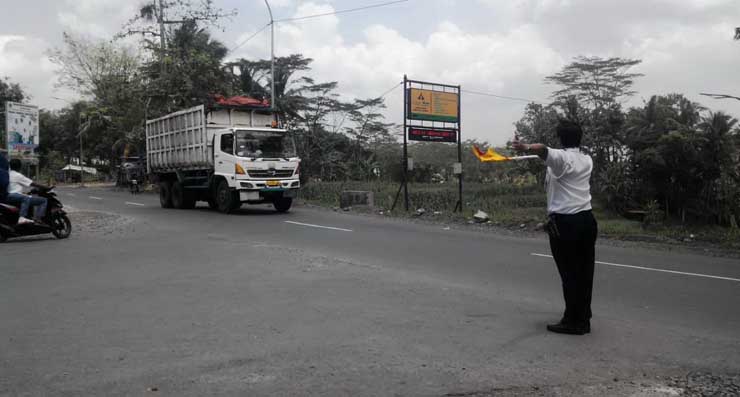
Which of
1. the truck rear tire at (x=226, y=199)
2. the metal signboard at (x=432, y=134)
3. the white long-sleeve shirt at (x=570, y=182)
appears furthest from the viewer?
the metal signboard at (x=432, y=134)

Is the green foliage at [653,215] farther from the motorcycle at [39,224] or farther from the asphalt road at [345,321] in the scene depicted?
the motorcycle at [39,224]

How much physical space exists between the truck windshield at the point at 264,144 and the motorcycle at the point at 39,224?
5763 millimetres

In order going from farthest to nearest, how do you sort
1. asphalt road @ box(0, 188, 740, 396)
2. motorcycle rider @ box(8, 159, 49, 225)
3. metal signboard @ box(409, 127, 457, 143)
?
metal signboard @ box(409, 127, 457, 143)
motorcycle rider @ box(8, 159, 49, 225)
asphalt road @ box(0, 188, 740, 396)

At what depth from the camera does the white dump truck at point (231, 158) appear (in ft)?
57.4

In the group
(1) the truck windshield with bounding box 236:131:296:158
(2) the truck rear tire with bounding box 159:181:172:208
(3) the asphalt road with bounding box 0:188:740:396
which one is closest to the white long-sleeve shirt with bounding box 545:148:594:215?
(3) the asphalt road with bounding box 0:188:740:396

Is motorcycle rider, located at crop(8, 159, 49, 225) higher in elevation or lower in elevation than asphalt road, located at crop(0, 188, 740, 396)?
higher

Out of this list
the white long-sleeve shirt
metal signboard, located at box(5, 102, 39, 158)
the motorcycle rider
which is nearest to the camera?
the white long-sleeve shirt

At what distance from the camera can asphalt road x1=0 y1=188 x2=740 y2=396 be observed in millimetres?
4246

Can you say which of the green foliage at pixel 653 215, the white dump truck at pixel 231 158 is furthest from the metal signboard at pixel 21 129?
the green foliage at pixel 653 215

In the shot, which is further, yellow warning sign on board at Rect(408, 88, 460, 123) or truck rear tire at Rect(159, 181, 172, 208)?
truck rear tire at Rect(159, 181, 172, 208)

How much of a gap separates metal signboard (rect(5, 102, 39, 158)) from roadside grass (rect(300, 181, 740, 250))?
9580 millimetres

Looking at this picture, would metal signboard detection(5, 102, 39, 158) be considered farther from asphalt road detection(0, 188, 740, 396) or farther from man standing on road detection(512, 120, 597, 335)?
man standing on road detection(512, 120, 597, 335)

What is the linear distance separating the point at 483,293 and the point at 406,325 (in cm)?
179

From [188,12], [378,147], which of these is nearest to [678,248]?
[188,12]
